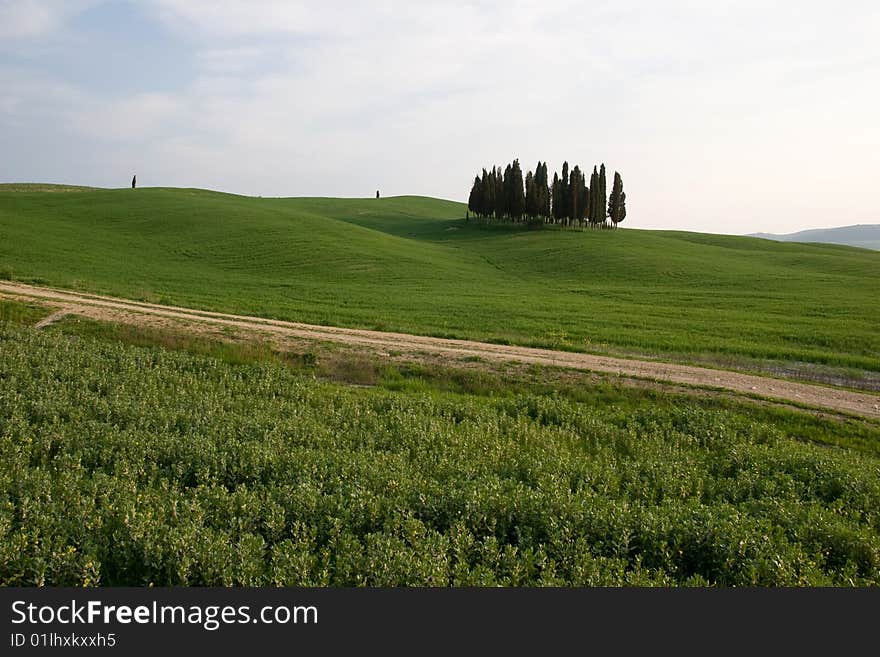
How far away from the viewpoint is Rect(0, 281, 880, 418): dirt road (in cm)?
1622

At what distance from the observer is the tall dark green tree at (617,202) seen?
9219 centimetres

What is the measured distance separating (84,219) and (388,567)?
245ft

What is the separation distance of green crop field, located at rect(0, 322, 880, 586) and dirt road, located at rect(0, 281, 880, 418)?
2820 millimetres

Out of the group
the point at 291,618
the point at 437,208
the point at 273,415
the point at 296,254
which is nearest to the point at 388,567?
the point at 291,618

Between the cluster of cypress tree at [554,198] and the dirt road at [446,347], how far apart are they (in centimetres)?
7241

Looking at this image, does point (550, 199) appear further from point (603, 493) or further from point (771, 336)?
point (603, 493)

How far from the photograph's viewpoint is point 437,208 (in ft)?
442

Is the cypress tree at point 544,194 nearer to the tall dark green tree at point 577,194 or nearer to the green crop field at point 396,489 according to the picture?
the tall dark green tree at point 577,194

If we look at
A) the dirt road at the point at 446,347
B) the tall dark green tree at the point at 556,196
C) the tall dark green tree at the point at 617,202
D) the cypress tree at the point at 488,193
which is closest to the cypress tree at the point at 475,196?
the cypress tree at the point at 488,193

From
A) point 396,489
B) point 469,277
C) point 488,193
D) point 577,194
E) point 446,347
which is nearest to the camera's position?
point 396,489

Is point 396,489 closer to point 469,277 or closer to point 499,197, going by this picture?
point 469,277

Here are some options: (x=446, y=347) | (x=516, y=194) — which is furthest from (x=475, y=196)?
(x=446, y=347)

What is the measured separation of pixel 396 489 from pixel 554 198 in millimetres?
87413

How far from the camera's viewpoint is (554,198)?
297ft
